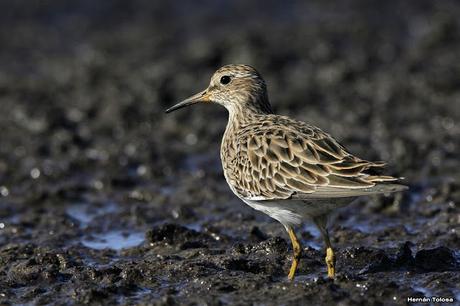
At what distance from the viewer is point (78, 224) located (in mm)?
10805

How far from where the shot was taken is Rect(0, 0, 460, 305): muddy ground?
8.46 meters

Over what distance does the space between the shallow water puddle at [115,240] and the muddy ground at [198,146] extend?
0.03 metres

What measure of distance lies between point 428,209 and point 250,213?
2.00 meters

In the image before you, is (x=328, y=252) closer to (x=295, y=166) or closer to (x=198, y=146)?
(x=295, y=166)

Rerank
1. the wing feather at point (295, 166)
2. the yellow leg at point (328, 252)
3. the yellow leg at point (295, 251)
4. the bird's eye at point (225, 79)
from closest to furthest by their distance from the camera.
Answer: the wing feather at point (295, 166), the yellow leg at point (328, 252), the yellow leg at point (295, 251), the bird's eye at point (225, 79)

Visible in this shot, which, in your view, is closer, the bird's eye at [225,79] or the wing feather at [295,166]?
the wing feather at [295,166]

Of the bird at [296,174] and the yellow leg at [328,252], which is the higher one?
the bird at [296,174]

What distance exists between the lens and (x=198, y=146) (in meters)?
13.4

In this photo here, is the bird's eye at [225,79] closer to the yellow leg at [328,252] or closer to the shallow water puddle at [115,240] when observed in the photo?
the shallow water puddle at [115,240]

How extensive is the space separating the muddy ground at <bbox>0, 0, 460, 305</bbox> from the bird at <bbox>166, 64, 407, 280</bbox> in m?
0.59

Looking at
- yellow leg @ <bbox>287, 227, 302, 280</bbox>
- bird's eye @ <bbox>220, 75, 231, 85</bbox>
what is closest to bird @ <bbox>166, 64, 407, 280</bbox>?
yellow leg @ <bbox>287, 227, 302, 280</bbox>

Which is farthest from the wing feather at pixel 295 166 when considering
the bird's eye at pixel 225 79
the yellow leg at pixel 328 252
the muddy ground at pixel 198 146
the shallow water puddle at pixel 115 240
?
the shallow water puddle at pixel 115 240

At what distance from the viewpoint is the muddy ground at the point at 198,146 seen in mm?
8461

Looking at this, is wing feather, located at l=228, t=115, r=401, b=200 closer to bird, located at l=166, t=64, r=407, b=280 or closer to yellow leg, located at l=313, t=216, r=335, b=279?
bird, located at l=166, t=64, r=407, b=280
